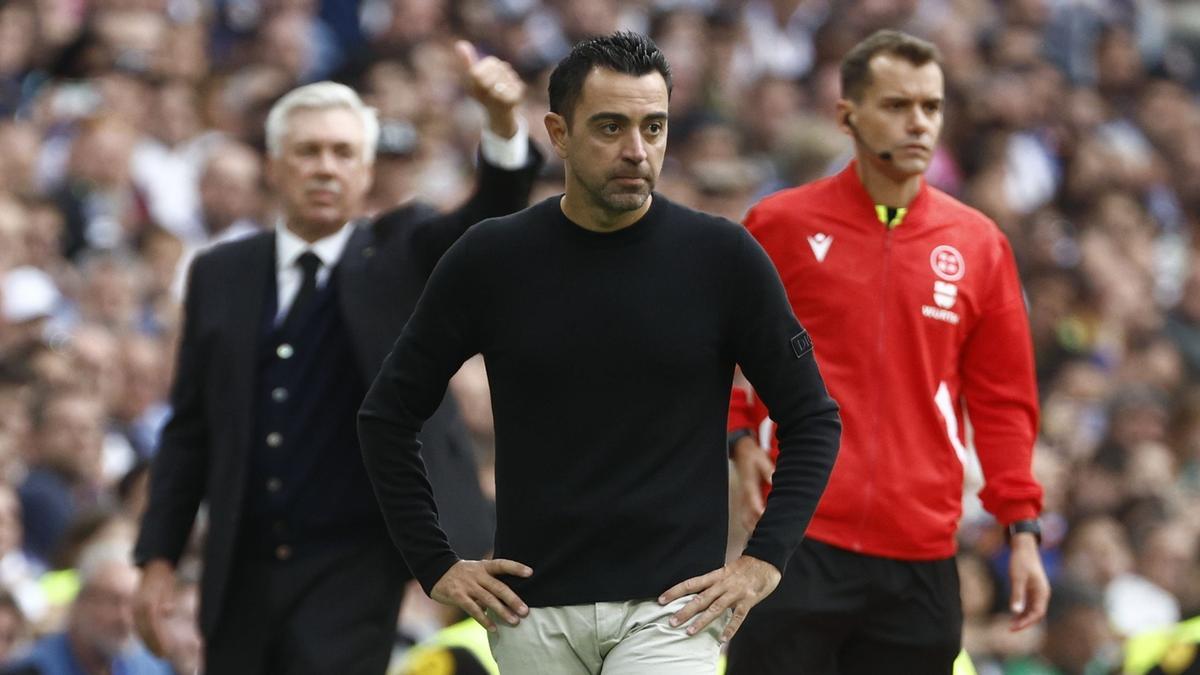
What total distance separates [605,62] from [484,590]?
1.14 m

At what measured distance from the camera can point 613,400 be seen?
4293 millimetres

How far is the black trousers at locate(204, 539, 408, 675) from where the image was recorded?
5.55m

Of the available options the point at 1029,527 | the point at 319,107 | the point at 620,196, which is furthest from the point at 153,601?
the point at 1029,527

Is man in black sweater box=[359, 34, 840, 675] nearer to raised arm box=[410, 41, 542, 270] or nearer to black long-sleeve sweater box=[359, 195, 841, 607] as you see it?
black long-sleeve sweater box=[359, 195, 841, 607]

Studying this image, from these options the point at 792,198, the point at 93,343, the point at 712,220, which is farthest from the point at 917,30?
the point at 712,220

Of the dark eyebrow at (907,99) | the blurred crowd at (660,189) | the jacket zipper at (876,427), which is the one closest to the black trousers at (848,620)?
the jacket zipper at (876,427)

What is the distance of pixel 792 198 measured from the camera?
574 centimetres

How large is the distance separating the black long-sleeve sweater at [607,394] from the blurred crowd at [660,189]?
2.06 m

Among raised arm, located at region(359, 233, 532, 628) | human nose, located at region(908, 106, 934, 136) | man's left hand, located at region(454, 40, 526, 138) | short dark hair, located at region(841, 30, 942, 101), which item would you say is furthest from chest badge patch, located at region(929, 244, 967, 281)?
raised arm, located at region(359, 233, 532, 628)

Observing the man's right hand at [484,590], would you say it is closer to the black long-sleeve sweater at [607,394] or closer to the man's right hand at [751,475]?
the black long-sleeve sweater at [607,394]

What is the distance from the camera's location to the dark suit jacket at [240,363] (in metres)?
5.62

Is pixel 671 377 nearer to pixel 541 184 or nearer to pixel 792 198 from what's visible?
pixel 792 198

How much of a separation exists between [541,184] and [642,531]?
24.4 feet

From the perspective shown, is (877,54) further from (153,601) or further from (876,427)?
(153,601)
